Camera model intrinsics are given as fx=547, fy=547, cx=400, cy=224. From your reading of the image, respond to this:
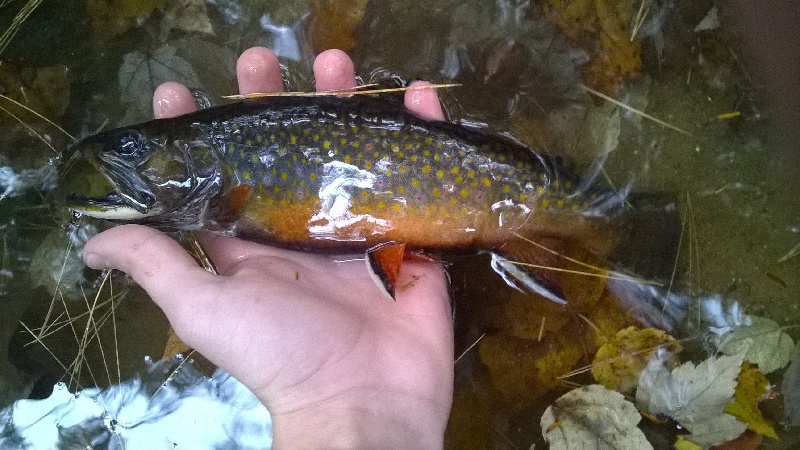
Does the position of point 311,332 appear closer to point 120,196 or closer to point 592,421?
point 120,196

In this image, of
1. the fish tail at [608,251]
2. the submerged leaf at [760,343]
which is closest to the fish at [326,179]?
the fish tail at [608,251]

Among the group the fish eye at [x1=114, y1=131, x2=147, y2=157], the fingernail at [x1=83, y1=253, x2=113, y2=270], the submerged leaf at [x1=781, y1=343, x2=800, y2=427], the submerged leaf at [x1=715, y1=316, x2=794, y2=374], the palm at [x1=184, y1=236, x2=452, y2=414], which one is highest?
the fish eye at [x1=114, y1=131, x2=147, y2=157]

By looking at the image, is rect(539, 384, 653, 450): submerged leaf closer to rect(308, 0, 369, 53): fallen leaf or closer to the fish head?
the fish head

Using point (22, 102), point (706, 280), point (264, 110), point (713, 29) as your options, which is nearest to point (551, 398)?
point (706, 280)

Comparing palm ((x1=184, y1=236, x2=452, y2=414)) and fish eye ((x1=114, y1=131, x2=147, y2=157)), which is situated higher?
fish eye ((x1=114, y1=131, x2=147, y2=157))

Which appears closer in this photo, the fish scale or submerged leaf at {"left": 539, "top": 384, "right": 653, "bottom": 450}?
the fish scale

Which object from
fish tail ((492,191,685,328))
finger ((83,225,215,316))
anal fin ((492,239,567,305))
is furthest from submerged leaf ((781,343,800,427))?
finger ((83,225,215,316))
